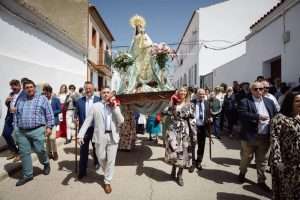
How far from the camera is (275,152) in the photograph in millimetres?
3508

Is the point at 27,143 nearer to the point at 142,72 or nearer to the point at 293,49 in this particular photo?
the point at 142,72

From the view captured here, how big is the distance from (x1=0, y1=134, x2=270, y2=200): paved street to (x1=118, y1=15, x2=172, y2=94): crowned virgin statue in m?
1.85

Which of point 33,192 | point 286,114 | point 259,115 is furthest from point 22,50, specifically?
point 286,114

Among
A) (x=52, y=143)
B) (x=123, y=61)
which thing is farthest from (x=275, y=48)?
(x=52, y=143)

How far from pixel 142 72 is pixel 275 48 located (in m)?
6.19

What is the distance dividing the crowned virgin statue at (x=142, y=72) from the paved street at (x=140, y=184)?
1.85 m

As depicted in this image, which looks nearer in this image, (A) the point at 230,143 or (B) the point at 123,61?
(B) the point at 123,61

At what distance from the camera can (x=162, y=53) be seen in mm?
6570

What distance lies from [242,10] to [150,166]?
1822 centimetres

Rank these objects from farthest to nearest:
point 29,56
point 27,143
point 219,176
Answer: point 29,56 → point 219,176 → point 27,143

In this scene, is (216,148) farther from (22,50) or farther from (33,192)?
(22,50)

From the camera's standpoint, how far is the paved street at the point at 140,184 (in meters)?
4.61

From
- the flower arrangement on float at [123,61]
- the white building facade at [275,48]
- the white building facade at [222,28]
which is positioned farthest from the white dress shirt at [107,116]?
the white building facade at [222,28]

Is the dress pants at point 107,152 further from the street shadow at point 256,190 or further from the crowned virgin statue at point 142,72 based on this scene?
the street shadow at point 256,190
